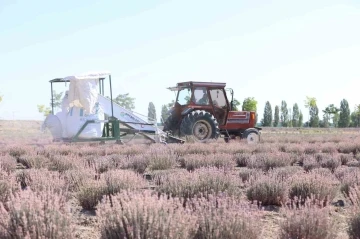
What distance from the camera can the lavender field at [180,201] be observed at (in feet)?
11.7

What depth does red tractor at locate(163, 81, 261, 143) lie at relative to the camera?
16125 mm

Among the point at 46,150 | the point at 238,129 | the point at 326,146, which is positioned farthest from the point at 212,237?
the point at 238,129

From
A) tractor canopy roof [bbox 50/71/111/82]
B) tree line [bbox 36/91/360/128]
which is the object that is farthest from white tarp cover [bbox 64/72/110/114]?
tree line [bbox 36/91/360/128]

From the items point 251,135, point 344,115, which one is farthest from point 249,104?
point 251,135

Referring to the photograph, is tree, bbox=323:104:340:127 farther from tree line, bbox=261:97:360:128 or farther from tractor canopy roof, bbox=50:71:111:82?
tractor canopy roof, bbox=50:71:111:82

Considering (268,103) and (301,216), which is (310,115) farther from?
(301,216)

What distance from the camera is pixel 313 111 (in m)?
69.9

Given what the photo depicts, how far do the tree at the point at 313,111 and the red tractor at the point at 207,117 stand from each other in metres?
52.3

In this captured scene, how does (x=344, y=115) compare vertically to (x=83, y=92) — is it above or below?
below

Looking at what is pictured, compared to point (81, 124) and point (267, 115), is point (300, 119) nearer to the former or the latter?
point (267, 115)

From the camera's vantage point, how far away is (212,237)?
142 inches

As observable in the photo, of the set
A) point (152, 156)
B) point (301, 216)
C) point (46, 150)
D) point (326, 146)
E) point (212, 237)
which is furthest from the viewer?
point (326, 146)

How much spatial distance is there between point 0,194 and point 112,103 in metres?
9.87

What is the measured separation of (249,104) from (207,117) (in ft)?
163
